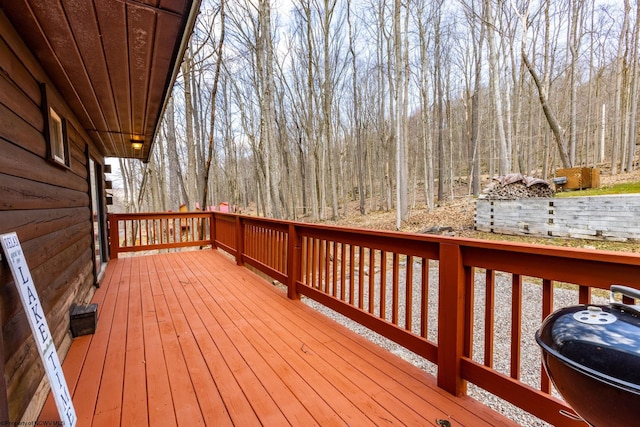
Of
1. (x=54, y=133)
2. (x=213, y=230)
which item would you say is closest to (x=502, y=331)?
(x=54, y=133)

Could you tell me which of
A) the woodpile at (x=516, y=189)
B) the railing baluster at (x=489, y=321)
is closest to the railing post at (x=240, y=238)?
the railing baluster at (x=489, y=321)

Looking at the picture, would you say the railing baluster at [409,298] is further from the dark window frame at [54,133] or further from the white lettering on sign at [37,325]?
the dark window frame at [54,133]

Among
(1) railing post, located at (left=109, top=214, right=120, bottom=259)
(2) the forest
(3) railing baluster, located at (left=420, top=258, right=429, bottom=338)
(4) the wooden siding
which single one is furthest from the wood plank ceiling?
(4) the wooden siding

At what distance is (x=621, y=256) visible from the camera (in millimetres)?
1146

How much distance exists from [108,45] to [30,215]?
1169mm

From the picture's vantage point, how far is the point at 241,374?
1989mm

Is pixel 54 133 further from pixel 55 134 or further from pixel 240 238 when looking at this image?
pixel 240 238

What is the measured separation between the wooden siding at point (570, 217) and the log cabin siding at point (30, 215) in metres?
8.08

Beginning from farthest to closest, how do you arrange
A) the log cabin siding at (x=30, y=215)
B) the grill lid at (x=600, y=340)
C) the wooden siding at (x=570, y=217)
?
the wooden siding at (x=570, y=217) < the log cabin siding at (x=30, y=215) < the grill lid at (x=600, y=340)

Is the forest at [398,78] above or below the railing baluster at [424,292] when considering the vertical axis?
above

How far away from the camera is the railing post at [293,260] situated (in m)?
3.36

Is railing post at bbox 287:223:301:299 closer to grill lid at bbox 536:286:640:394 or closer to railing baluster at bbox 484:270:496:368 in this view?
railing baluster at bbox 484:270:496:368

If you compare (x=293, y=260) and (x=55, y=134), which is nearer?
(x=55, y=134)

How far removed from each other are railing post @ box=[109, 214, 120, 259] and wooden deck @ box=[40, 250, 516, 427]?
291 centimetres
